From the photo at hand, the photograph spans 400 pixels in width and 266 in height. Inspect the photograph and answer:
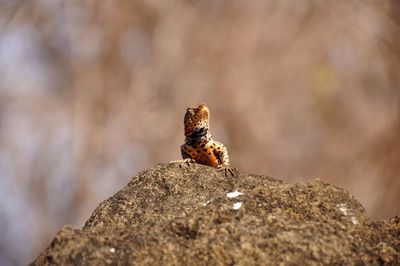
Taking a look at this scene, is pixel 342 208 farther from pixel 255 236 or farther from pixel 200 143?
pixel 200 143

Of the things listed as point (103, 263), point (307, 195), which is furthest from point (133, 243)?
point (307, 195)

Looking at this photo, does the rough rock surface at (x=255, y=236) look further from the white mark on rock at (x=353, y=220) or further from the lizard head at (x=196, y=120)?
the lizard head at (x=196, y=120)

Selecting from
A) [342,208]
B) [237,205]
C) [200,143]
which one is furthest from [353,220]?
[200,143]

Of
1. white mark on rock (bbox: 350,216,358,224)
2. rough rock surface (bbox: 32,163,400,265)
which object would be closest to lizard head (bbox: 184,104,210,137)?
rough rock surface (bbox: 32,163,400,265)

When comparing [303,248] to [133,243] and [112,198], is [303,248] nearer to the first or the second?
[133,243]

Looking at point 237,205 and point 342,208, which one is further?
point 342,208

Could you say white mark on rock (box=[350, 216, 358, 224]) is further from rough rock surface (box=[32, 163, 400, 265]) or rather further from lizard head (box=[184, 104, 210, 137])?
lizard head (box=[184, 104, 210, 137])

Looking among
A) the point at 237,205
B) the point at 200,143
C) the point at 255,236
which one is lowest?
the point at 255,236

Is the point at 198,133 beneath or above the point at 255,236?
above

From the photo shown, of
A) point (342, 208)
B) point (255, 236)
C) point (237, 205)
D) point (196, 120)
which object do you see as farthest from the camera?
point (196, 120)
